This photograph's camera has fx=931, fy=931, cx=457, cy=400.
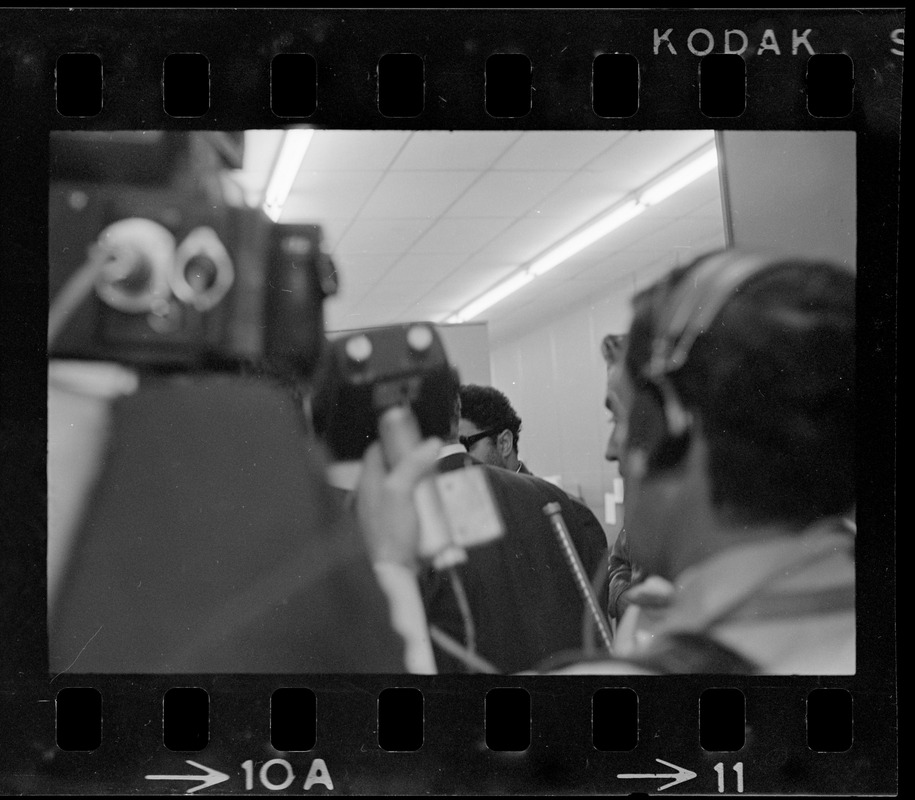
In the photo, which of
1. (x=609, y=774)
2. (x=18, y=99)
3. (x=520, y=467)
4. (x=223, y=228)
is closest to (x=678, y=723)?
(x=609, y=774)

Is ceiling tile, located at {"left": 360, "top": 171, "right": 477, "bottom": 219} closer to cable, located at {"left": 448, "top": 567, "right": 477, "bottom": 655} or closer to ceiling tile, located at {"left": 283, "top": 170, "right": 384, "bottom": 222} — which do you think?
ceiling tile, located at {"left": 283, "top": 170, "right": 384, "bottom": 222}

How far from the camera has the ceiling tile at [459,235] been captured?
146 centimetres

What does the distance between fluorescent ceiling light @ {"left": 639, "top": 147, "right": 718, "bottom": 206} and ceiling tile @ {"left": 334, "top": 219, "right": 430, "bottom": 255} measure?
0.36 metres

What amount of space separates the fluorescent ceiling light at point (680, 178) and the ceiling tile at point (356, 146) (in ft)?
1.27

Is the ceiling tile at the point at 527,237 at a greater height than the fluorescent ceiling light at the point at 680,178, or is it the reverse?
the fluorescent ceiling light at the point at 680,178

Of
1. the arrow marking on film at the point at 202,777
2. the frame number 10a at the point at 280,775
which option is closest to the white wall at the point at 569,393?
the frame number 10a at the point at 280,775

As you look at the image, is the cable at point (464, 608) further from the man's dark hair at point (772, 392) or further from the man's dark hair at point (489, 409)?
the man's dark hair at point (772, 392)

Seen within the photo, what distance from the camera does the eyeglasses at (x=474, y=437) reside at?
57.6 inches

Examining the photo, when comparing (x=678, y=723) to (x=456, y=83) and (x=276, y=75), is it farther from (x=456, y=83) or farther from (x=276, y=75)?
(x=276, y=75)

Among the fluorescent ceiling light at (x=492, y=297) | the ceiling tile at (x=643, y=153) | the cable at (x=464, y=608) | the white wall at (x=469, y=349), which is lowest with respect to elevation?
the cable at (x=464, y=608)

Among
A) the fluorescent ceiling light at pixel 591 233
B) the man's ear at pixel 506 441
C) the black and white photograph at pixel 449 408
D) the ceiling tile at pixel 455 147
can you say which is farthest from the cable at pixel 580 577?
the ceiling tile at pixel 455 147

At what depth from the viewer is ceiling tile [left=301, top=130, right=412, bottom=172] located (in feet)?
4.75

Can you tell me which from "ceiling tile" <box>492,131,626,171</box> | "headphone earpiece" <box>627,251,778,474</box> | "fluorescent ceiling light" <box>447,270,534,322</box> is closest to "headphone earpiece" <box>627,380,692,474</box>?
"headphone earpiece" <box>627,251,778,474</box>

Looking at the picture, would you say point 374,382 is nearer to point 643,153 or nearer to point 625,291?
point 625,291
